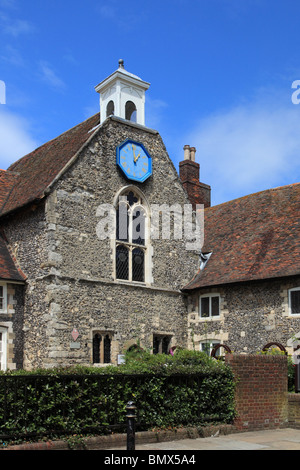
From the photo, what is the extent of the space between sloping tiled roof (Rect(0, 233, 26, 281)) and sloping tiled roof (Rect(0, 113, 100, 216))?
122 cm

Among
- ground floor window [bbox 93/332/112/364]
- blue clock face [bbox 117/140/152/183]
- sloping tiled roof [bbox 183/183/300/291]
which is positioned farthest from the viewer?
blue clock face [bbox 117/140/152/183]

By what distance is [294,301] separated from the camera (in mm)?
17312

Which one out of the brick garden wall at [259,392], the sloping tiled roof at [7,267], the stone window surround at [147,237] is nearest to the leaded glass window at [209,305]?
the stone window surround at [147,237]

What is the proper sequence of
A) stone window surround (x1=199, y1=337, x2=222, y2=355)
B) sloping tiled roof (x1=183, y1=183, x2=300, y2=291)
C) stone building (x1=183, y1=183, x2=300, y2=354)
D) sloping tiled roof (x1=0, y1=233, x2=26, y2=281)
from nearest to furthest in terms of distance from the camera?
sloping tiled roof (x1=0, y1=233, x2=26, y2=281) → stone building (x1=183, y1=183, x2=300, y2=354) → sloping tiled roof (x1=183, y1=183, x2=300, y2=291) → stone window surround (x1=199, y1=337, x2=222, y2=355)

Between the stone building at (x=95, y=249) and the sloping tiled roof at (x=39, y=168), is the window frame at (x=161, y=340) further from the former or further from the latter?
the sloping tiled roof at (x=39, y=168)

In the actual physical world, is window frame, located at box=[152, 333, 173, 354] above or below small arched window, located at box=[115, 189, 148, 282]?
below

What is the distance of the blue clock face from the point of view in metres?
19.2

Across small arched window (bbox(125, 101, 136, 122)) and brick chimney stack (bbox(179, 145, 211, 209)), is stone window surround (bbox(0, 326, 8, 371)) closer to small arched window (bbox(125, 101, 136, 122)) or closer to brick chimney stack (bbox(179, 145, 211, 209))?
small arched window (bbox(125, 101, 136, 122))

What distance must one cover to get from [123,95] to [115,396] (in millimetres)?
12783

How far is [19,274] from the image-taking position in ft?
57.3

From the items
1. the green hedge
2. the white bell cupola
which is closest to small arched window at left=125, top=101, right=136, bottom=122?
the white bell cupola

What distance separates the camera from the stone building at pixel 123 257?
55.1ft

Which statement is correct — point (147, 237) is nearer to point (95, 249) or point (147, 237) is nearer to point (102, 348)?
point (95, 249)
